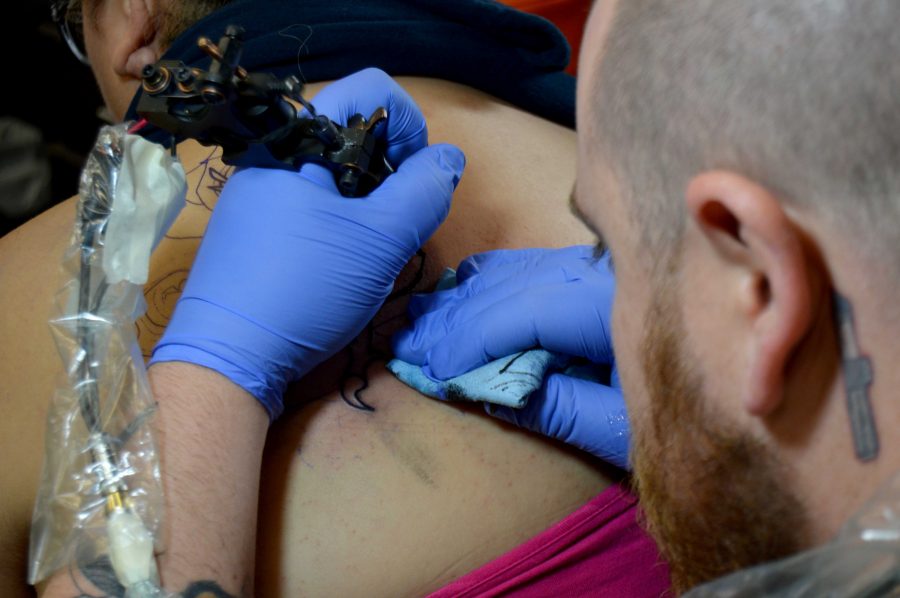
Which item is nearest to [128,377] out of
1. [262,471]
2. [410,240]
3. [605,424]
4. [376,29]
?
[262,471]

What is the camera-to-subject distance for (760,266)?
50 centimetres

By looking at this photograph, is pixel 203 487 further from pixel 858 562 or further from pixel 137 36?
pixel 137 36

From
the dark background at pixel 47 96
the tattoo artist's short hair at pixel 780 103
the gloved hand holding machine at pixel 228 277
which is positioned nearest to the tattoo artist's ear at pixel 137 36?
the gloved hand holding machine at pixel 228 277

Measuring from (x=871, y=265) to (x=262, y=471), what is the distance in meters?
0.61

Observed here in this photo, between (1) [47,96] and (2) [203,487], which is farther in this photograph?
(1) [47,96]

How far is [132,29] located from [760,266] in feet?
3.36

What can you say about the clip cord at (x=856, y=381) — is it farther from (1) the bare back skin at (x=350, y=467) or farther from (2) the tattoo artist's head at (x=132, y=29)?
(2) the tattoo artist's head at (x=132, y=29)

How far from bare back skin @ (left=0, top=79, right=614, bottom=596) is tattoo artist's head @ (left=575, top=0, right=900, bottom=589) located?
8.4 inches

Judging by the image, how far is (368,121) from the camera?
878 millimetres

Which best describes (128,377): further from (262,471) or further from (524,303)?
(524,303)

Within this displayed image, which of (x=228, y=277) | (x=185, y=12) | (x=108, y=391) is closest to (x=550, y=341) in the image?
(x=228, y=277)

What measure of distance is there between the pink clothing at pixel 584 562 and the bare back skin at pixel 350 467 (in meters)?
0.02

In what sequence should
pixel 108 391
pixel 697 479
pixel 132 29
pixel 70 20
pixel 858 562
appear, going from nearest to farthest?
pixel 858 562 → pixel 697 479 → pixel 108 391 → pixel 132 29 → pixel 70 20

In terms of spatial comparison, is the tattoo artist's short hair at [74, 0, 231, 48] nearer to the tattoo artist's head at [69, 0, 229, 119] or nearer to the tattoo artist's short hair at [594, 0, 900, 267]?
the tattoo artist's head at [69, 0, 229, 119]
